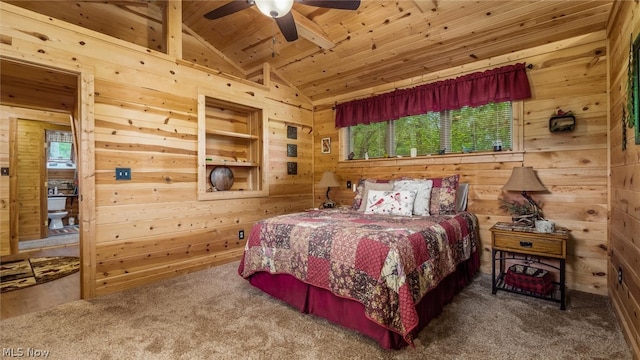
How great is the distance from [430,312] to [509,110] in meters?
2.43

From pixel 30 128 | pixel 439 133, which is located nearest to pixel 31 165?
pixel 30 128

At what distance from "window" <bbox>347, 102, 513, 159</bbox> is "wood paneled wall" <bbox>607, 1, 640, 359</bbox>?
0.89 m

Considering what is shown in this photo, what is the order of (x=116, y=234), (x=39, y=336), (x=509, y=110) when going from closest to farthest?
1. (x=39, y=336)
2. (x=116, y=234)
3. (x=509, y=110)

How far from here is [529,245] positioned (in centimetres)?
243

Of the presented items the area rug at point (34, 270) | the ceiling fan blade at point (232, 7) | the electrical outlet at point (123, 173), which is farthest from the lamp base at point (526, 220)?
the area rug at point (34, 270)

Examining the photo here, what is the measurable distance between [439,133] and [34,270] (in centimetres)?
540

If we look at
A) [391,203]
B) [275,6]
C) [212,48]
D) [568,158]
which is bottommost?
[391,203]

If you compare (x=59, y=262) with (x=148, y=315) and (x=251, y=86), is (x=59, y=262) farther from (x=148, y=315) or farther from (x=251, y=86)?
(x=251, y=86)

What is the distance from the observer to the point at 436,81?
356 cm

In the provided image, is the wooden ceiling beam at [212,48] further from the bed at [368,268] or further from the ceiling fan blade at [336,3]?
the bed at [368,268]

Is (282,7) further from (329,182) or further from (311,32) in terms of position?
(329,182)

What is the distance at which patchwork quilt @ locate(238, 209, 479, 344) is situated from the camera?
1727 mm

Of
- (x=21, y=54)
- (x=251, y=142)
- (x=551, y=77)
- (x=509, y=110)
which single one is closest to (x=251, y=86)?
(x=251, y=142)

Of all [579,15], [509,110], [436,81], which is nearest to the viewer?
[579,15]
